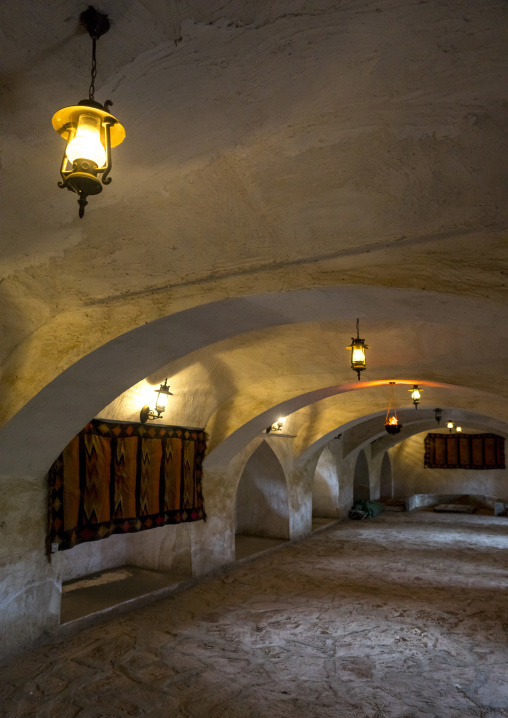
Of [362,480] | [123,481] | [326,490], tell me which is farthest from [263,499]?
[362,480]

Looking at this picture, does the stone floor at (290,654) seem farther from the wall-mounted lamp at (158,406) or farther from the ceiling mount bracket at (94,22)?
the ceiling mount bracket at (94,22)

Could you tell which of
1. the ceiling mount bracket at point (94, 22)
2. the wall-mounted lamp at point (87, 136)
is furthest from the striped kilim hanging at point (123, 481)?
the ceiling mount bracket at point (94, 22)

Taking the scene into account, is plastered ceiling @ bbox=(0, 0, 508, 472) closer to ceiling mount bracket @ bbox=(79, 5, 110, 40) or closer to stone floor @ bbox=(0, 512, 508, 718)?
ceiling mount bracket @ bbox=(79, 5, 110, 40)

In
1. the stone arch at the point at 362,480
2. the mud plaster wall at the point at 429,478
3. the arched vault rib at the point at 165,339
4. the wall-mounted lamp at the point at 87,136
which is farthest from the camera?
the mud plaster wall at the point at 429,478

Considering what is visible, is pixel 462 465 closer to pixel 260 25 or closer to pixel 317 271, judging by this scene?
pixel 317 271

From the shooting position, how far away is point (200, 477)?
9164 millimetres

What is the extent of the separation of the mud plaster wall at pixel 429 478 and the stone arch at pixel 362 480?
3719 mm

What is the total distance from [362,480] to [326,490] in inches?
156

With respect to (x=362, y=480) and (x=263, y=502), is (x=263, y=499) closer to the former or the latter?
(x=263, y=502)

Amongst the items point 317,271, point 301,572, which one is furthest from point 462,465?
point 317,271

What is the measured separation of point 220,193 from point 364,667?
4860 mm

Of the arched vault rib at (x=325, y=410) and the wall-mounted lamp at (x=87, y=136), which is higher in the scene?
the wall-mounted lamp at (x=87, y=136)

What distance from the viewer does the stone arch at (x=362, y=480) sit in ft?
65.7

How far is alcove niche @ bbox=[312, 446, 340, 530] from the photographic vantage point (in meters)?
16.3
